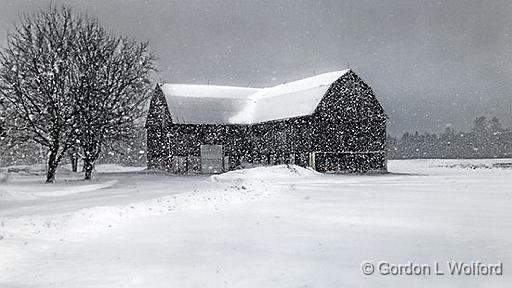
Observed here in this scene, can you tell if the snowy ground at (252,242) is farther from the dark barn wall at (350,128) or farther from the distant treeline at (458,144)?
the distant treeline at (458,144)

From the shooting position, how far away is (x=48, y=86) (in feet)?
116

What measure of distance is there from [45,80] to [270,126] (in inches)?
856

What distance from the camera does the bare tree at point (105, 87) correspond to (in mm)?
38031

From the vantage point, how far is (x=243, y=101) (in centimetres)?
5547

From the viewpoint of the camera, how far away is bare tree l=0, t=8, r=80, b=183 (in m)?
35.2

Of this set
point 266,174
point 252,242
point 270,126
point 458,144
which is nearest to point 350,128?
point 270,126

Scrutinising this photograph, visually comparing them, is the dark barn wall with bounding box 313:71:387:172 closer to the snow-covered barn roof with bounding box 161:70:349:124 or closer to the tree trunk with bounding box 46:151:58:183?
the snow-covered barn roof with bounding box 161:70:349:124

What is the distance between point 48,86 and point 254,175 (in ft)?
52.6

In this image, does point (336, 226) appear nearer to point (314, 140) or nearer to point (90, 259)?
point (90, 259)

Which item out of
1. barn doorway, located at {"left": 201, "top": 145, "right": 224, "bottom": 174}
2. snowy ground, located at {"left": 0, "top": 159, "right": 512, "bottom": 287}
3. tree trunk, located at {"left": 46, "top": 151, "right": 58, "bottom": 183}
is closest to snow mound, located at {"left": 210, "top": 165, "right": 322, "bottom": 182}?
tree trunk, located at {"left": 46, "top": 151, "right": 58, "bottom": 183}

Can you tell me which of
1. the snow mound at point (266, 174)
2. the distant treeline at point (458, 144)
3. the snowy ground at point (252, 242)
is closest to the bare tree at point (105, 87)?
the snow mound at point (266, 174)

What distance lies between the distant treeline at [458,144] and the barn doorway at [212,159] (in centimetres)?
7648

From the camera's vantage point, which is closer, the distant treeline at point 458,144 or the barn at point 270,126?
the barn at point 270,126

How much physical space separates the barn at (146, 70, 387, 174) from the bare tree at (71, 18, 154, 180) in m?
8.21
